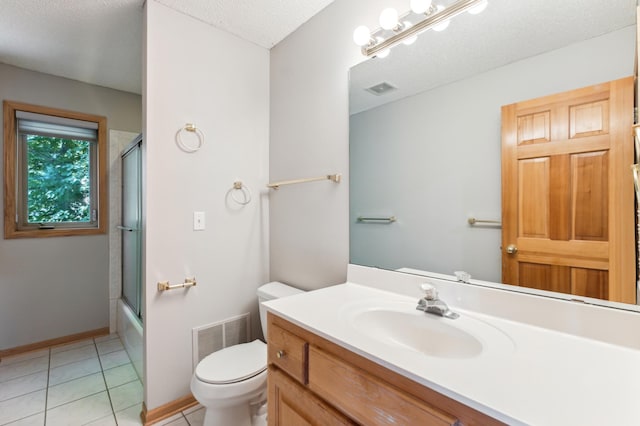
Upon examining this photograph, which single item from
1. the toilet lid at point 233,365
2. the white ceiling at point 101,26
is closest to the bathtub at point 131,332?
the toilet lid at point 233,365

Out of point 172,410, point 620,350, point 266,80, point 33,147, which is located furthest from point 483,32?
point 33,147

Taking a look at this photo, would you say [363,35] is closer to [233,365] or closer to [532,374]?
[532,374]

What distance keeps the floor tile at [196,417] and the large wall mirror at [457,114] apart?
1227mm

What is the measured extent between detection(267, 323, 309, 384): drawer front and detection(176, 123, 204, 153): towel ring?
114cm

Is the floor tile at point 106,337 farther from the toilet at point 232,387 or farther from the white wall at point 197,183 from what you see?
the toilet at point 232,387

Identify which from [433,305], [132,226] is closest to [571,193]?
[433,305]

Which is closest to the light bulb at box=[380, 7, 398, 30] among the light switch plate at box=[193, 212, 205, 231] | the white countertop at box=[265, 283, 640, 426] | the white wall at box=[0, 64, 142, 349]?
the white countertop at box=[265, 283, 640, 426]

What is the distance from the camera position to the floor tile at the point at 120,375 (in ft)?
6.37

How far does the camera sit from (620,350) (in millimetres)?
756

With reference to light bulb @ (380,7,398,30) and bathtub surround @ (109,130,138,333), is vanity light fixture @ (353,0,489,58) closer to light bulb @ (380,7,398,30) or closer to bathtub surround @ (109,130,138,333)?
light bulb @ (380,7,398,30)

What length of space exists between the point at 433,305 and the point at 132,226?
90.2 inches

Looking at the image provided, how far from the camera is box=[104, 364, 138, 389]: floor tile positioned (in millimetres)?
1940

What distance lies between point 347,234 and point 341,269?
0.20 meters

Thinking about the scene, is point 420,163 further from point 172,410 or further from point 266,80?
point 172,410
